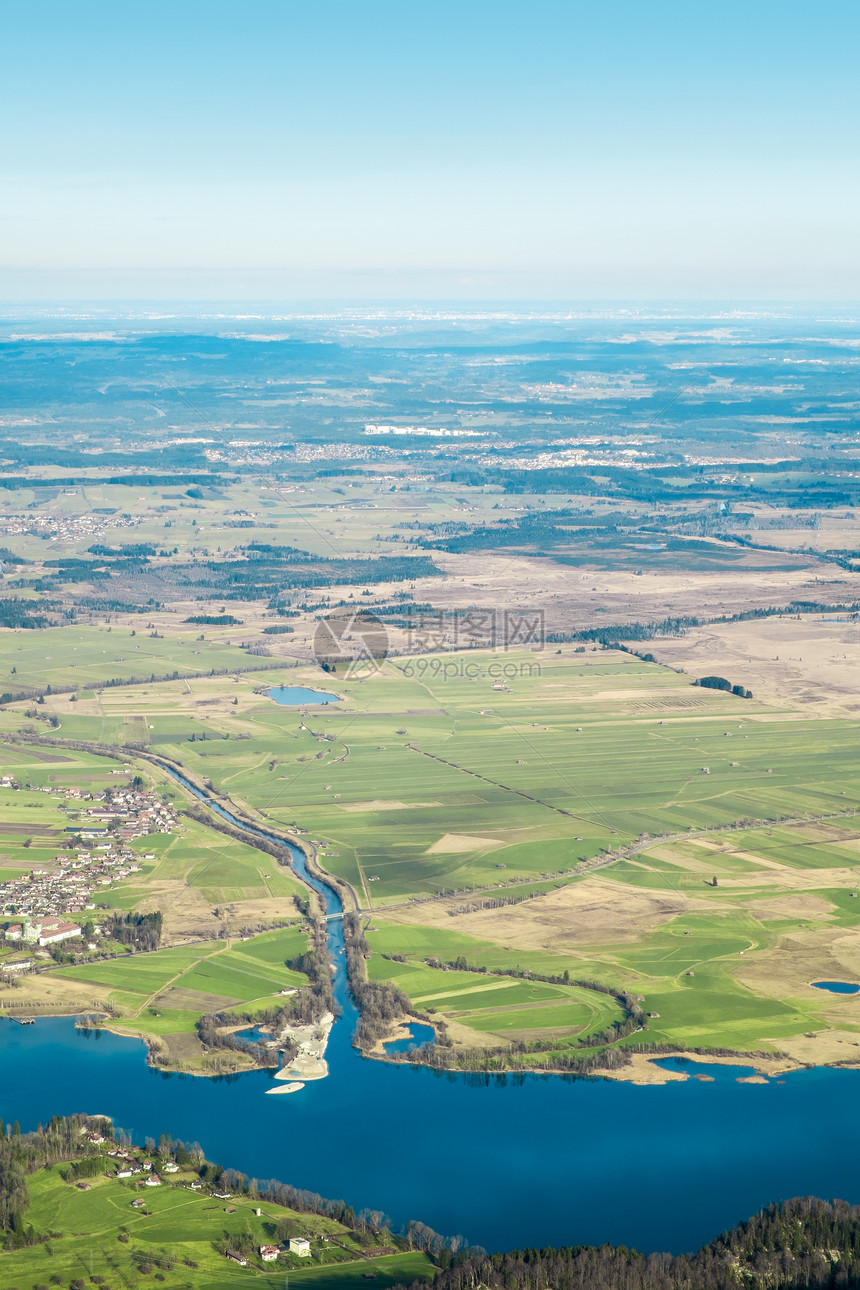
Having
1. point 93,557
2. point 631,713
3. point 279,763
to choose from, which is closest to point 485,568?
point 93,557

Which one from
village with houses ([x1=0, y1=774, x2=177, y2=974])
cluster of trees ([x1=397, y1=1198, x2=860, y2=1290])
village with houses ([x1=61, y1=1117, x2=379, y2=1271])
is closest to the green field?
village with houses ([x1=0, y1=774, x2=177, y2=974])

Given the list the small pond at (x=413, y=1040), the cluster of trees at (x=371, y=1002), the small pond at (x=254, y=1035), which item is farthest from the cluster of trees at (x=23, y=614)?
the small pond at (x=413, y=1040)

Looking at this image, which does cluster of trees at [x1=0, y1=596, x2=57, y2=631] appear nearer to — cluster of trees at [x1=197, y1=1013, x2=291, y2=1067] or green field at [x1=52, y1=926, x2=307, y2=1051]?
green field at [x1=52, y1=926, x2=307, y2=1051]

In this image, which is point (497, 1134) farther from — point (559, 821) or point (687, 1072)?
point (559, 821)

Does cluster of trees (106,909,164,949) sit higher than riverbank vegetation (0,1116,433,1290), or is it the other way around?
cluster of trees (106,909,164,949)

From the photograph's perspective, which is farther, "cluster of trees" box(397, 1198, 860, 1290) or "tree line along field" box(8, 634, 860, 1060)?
"tree line along field" box(8, 634, 860, 1060)

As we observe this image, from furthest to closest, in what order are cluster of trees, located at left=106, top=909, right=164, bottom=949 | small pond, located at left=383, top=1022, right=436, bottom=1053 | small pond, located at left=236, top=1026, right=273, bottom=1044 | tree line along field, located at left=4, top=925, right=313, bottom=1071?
cluster of trees, located at left=106, top=909, right=164, bottom=949
tree line along field, located at left=4, top=925, right=313, bottom=1071
small pond, located at left=236, top=1026, right=273, bottom=1044
small pond, located at left=383, top=1022, right=436, bottom=1053

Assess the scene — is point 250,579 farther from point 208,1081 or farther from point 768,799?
point 208,1081

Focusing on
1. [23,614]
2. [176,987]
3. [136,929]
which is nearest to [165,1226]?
[176,987]

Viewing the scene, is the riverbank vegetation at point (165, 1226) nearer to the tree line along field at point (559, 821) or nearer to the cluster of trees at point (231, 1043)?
the cluster of trees at point (231, 1043)
